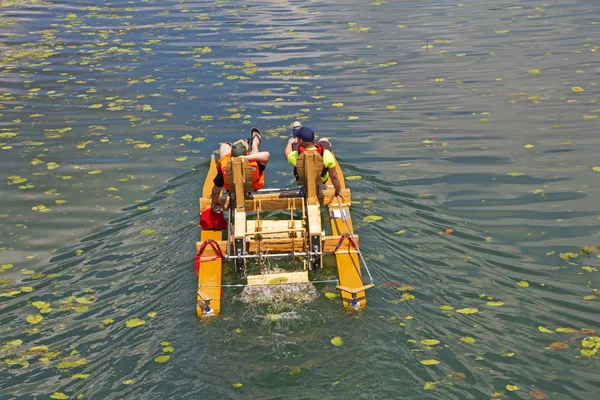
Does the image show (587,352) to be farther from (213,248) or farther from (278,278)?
(213,248)

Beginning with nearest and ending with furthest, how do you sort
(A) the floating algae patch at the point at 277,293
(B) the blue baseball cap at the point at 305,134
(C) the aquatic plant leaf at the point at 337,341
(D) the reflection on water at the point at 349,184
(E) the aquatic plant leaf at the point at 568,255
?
1. (D) the reflection on water at the point at 349,184
2. (C) the aquatic plant leaf at the point at 337,341
3. (A) the floating algae patch at the point at 277,293
4. (E) the aquatic plant leaf at the point at 568,255
5. (B) the blue baseball cap at the point at 305,134

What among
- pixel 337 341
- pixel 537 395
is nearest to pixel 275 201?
pixel 337 341

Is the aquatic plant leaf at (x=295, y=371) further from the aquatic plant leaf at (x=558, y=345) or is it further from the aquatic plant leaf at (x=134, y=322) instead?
the aquatic plant leaf at (x=558, y=345)

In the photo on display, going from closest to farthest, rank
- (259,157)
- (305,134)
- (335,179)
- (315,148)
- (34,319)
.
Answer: (34,319) < (305,134) < (315,148) < (259,157) < (335,179)

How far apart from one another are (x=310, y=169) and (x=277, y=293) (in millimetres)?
2307

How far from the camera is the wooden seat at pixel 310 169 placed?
11.3m

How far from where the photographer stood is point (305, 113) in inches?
699

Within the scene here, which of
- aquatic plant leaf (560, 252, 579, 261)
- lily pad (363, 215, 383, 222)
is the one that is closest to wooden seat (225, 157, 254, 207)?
lily pad (363, 215, 383, 222)

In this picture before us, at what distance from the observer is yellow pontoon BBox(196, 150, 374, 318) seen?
9.98 meters

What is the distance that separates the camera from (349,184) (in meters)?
13.8

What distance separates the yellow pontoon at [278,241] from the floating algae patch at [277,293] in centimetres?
3

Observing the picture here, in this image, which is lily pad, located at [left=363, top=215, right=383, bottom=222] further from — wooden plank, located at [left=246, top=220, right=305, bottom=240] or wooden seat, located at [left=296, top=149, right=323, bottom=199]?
wooden plank, located at [left=246, top=220, right=305, bottom=240]

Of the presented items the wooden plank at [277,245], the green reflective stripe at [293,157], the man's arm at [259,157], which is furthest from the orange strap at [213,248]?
the green reflective stripe at [293,157]

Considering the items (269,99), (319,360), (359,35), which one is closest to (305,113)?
(269,99)
